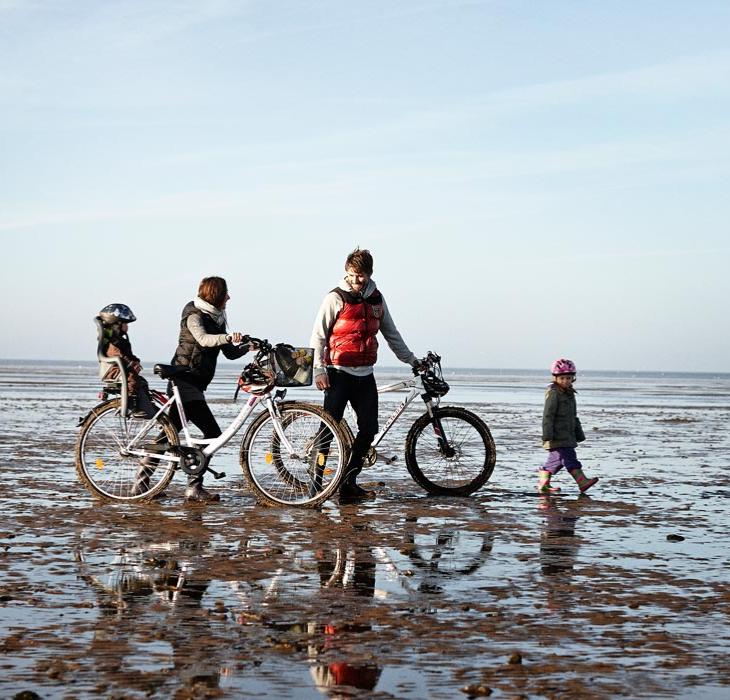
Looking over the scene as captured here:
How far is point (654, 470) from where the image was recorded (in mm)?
12586

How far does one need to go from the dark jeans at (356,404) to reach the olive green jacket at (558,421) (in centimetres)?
207

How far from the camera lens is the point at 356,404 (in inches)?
376

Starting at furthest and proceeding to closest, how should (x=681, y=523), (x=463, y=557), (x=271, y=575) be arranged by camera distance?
1. (x=681, y=523)
2. (x=463, y=557)
3. (x=271, y=575)

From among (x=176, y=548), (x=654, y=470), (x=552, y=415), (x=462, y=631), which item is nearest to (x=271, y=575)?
(x=176, y=548)

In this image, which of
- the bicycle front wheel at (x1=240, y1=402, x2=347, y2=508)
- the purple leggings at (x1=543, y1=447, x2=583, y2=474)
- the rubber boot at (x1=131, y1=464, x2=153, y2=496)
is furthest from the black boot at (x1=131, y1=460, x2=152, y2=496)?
the purple leggings at (x1=543, y1=447, x2=583, y2=474)

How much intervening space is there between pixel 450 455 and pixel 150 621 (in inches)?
221

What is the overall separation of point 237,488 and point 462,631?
19.1 feet

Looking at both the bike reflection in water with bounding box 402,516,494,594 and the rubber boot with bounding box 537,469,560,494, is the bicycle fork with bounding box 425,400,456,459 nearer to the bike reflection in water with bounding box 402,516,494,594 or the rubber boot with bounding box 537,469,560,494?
the rubber boot with bounding box 537,469,560,494

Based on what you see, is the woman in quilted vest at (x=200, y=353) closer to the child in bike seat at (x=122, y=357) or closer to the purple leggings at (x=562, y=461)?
the child in bike seat at (x=122, y=357)

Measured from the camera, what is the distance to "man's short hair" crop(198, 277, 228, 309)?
9.52 metres

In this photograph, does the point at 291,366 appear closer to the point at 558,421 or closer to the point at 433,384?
the point at 433,384

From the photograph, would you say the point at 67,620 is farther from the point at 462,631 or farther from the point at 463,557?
the point at 463,557

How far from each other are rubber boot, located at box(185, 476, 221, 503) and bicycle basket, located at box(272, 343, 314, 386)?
46.6 inches

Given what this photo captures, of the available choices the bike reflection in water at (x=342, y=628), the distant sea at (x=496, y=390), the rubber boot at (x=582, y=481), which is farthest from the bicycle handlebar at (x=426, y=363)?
the distant sea at (x=496, y=390)
